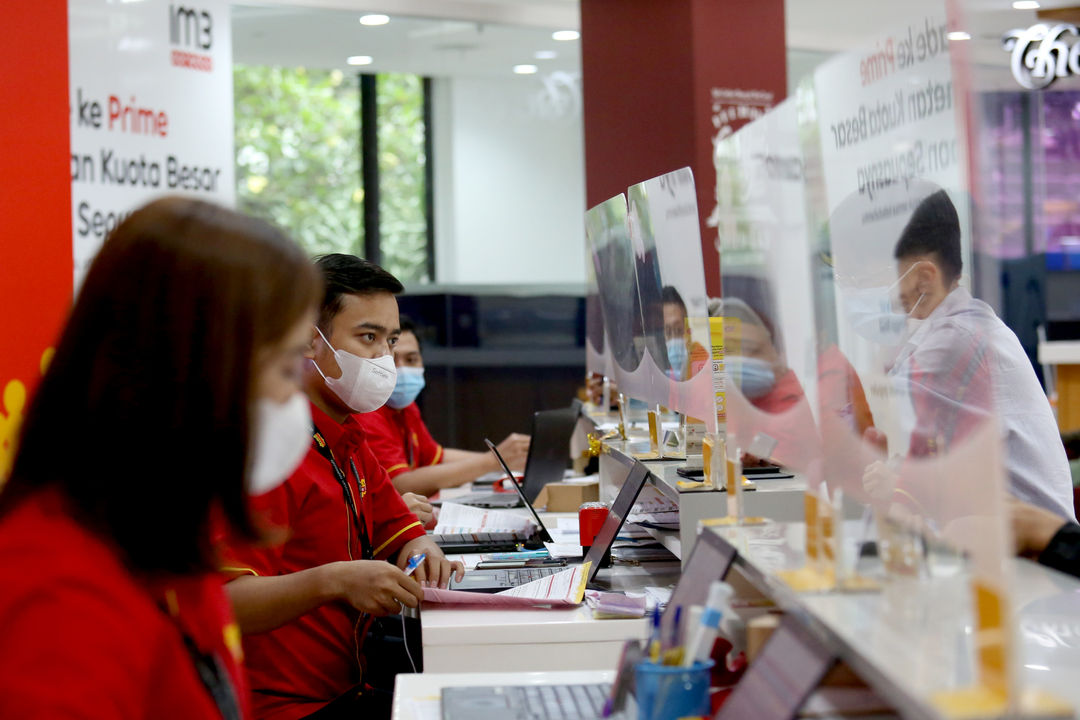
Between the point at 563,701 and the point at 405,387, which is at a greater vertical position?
the point at 405,387

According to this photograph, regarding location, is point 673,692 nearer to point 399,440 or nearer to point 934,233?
point 934,233

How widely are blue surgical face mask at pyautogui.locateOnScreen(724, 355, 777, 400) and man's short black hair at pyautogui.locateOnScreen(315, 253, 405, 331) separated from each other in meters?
0.88

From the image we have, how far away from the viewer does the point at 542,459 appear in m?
3.77

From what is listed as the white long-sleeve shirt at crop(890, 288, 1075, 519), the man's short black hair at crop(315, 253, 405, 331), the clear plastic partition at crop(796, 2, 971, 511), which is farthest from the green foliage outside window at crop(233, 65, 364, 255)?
the clear plastic partition at crop(796, 2, 971, 511)

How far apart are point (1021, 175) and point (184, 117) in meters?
7.01

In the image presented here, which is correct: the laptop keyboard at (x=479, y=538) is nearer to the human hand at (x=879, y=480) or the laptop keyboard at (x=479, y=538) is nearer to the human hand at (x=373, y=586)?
the human hand at (x=373, y=586)

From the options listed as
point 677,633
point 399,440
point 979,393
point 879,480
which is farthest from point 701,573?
point 399,440

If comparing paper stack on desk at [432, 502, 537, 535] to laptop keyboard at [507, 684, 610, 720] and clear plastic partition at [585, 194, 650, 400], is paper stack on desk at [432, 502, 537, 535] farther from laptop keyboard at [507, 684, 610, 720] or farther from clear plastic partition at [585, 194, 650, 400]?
laptop keyboard at [507, 684, 610, 720]

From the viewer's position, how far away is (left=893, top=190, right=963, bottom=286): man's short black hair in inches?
54.9

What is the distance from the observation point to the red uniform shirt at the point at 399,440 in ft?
11.6

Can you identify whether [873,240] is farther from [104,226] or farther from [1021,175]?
[1021,175]

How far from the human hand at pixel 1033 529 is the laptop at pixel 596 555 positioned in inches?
29.2

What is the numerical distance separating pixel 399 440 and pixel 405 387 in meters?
0.19

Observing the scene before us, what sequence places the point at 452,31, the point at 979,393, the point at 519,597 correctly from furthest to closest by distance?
the point at 452,31
the point at 519,597
the point at 979,393
